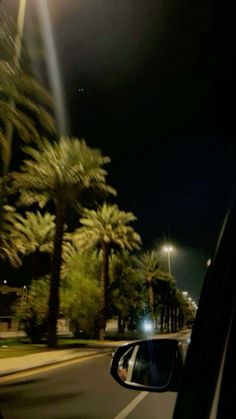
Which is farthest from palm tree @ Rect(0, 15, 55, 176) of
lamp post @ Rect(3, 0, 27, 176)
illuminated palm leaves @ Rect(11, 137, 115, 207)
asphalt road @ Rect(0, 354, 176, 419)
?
illuminated palm leaves @ Rect(11, 137, 115, 207)

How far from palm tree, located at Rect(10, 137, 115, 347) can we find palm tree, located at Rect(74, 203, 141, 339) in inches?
551

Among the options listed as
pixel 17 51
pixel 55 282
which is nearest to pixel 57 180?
pixel 55 282

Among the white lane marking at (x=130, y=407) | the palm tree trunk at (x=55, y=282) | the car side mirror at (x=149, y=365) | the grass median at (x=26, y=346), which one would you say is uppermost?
the palm tree trunk at (x=55, y=282)

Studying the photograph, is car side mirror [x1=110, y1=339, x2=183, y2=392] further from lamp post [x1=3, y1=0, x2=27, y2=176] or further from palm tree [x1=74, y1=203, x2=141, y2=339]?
palm tree [x1=74, y1=203, x2=141, y2=339]

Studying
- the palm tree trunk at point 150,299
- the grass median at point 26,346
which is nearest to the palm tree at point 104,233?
the grass median at point 26,346

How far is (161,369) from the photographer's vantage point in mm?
3094

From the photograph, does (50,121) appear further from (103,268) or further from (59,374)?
(103,268)

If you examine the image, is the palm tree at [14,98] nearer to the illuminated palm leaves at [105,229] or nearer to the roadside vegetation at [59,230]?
the roadside vegetation at [59,230]

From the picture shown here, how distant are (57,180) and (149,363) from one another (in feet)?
109

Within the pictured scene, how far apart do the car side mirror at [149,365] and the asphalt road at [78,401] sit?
6.05 m

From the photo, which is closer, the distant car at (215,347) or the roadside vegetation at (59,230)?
the distant car at (215,347)

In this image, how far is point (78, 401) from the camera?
37.2 feet

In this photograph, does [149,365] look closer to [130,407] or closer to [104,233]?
[130,407]

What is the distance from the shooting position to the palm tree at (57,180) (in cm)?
3528
